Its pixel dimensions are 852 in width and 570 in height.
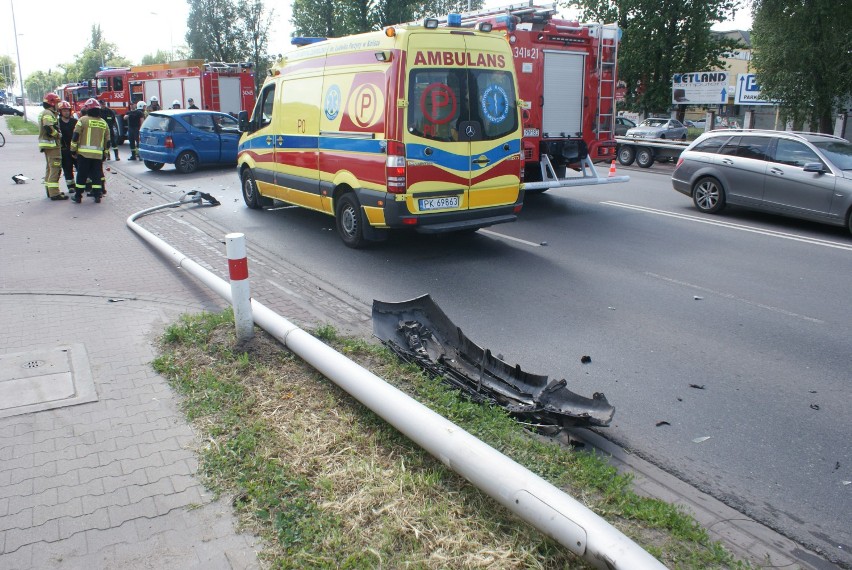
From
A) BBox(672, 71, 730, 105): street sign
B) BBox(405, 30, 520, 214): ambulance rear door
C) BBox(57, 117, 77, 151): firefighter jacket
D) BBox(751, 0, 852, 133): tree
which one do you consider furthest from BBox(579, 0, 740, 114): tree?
BBox(405, 30, 520, 214): ambulance rear door

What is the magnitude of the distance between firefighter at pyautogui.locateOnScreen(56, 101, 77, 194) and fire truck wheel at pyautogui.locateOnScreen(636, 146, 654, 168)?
16264 millimetres

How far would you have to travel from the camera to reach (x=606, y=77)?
13.1 metres

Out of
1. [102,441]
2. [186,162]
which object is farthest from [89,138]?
[102,441]

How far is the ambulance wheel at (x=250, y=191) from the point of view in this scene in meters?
12.4

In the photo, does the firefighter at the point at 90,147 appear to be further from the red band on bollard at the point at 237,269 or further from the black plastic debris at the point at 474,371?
the black plastic debris at the point at 474,371

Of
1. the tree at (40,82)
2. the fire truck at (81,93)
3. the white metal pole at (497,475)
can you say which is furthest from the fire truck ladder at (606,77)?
the tree at (40,82)

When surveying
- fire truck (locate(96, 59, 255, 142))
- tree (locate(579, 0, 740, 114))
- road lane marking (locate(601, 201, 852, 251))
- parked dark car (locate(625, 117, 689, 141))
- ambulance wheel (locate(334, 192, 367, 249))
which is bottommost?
road lane marking (locate(601, 201, 852, 251))

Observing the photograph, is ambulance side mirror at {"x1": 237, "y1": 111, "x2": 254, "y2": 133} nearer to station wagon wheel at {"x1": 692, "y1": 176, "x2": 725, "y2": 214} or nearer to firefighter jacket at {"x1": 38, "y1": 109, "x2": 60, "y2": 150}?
firefighter jacket at {"x1": 38, "y1": 109, "x2": 60, "y2": 150}

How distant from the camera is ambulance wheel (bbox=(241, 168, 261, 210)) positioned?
12.4m

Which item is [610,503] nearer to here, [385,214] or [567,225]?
[385,214]

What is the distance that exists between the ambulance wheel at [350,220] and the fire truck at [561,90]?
12.2ft

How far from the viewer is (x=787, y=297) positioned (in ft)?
→ 24.4

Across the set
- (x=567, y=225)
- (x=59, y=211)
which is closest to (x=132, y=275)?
(x=59, y=211)

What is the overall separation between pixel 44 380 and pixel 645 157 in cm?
2031
